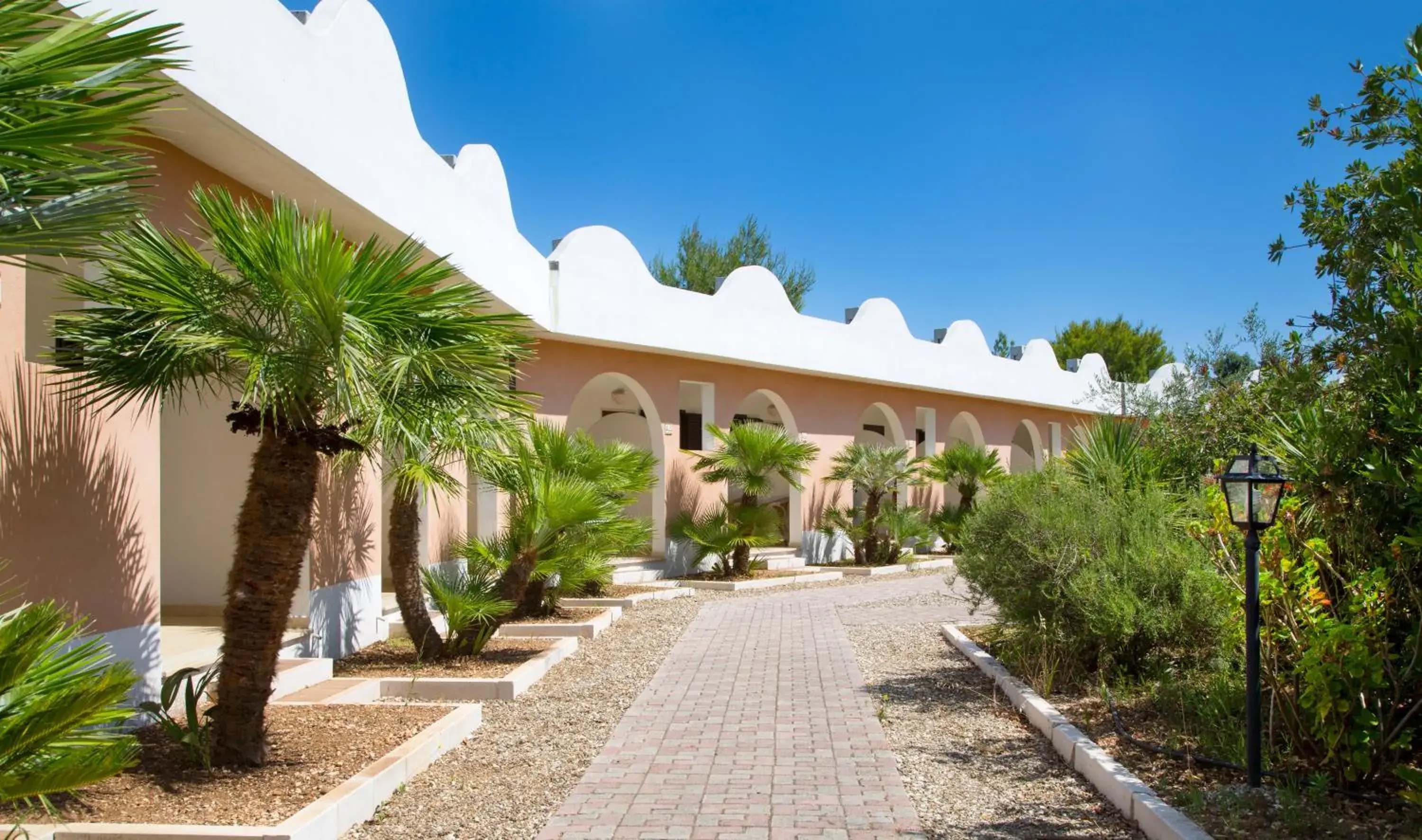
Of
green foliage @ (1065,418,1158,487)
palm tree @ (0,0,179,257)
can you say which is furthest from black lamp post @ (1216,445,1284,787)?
palm tree @ (0,0,179,257)

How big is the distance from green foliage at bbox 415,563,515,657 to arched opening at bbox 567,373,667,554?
7.90m

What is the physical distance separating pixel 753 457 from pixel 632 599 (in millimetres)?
3898

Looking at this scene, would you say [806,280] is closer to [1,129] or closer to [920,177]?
[920,177]

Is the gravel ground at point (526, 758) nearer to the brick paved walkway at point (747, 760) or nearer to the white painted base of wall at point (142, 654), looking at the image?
the brick paved walkway at point (747, 760)

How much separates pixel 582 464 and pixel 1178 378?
25.2 feet

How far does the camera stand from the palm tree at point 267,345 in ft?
16.7

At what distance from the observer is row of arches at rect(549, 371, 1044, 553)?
1814 centimetres

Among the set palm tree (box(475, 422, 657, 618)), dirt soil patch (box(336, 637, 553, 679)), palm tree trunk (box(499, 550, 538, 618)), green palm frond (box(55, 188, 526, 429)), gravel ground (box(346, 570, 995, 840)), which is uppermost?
green palm frond (box(55, 188, 526, 429))

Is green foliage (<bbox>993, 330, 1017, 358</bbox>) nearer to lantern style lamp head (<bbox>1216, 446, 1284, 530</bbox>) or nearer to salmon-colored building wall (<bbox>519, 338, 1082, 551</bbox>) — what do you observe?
salmon-colored building wall (<bbox>519, 338, 1082, 551</bbox>)

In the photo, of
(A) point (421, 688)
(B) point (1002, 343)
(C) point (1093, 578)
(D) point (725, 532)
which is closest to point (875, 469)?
(D) point (725, 532)

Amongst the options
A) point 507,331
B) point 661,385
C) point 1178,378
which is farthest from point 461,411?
point 661,385

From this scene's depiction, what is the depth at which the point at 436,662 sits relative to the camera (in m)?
9.47

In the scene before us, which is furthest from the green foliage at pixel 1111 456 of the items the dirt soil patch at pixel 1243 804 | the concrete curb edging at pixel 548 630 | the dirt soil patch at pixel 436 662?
the dirt soil patch at pixel 436 662

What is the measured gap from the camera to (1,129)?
2.74m
